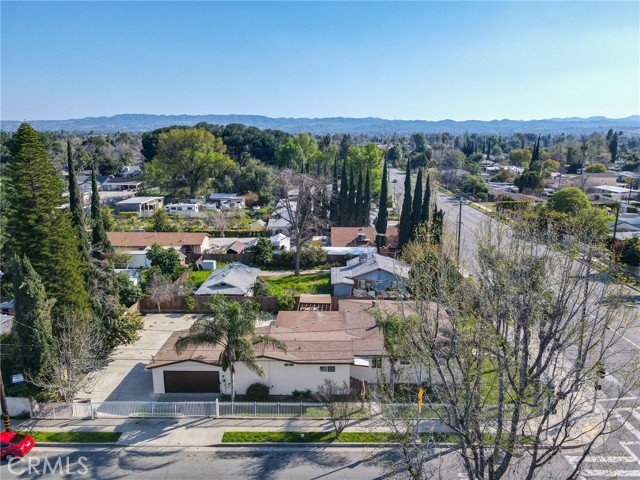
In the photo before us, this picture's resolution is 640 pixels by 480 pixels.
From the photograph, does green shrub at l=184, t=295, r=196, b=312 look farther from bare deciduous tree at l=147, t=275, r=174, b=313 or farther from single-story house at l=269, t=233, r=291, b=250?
single-story house at l=269, t=233, r=291, b=250

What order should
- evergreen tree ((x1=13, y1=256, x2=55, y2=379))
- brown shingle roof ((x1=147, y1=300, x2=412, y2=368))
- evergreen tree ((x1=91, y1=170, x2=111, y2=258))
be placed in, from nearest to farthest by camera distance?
evergreen tree ((x1=13, y1=256, x2=55, y2=379)), brown shingle roof ((x1=147, y1=300, x2=412, y2=368)), evergreen tree ((x1=91, y1=170, x2=111, y2=258))

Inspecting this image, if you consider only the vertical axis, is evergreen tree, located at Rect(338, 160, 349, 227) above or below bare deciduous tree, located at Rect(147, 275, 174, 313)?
above

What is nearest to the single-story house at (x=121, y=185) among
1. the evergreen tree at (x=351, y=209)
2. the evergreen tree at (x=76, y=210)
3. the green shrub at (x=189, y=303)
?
the evergreen tree at (x=351, y=209)

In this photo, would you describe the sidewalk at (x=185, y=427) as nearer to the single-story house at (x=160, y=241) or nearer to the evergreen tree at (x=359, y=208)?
the single-story house at (x=160, y=241)

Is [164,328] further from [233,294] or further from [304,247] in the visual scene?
[304,247]

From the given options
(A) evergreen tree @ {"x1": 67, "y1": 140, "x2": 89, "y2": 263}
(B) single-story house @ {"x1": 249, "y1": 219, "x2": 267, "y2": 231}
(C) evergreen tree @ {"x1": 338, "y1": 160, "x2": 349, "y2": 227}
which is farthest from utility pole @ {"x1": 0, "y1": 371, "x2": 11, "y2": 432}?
(C) evergreen tree @ {"x1": 338, "y1": 160, "x2": 349, "y2": 227}

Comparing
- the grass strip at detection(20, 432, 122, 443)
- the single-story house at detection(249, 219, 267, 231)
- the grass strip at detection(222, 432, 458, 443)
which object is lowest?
the grass strip at detection(20, 432, 122, 443)
